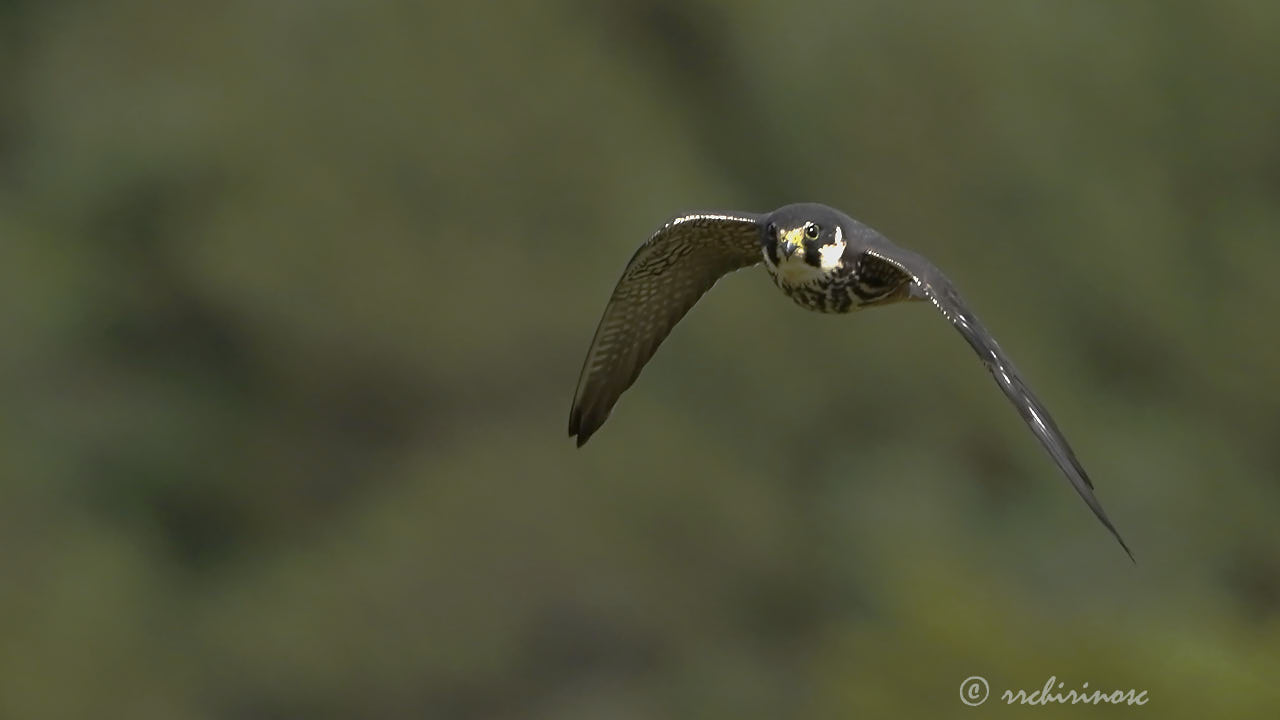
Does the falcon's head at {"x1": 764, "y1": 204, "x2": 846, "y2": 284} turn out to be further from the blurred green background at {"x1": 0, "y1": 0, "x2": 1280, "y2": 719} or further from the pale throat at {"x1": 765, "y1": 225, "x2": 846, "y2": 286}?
the blurred green background at {"x1": 0, "y1": 0, "x2": 1280, "y2": 719}

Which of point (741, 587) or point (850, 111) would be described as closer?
point (741, 587)

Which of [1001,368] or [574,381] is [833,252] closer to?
[1001,368]

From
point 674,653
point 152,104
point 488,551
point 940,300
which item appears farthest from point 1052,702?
point 940,300

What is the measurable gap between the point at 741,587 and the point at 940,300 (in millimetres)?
26424

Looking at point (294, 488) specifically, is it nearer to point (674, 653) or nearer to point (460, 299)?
point (460, 299)

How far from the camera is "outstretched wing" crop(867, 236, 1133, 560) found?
8211 millimetres

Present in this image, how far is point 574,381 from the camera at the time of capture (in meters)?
33.0

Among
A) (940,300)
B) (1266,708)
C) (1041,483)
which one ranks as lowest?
(940,300)

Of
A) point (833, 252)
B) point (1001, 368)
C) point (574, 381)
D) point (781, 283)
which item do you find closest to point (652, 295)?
point (781, 283)

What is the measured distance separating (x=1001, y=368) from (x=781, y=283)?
2045 millimetres

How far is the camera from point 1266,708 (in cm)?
3070

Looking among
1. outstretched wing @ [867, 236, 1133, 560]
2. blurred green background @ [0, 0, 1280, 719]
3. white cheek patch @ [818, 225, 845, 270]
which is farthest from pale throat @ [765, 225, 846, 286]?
blurred green background @ [0, 0, 1280, 719]

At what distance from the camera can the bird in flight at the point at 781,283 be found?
8.74 meters

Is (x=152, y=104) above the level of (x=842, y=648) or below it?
above
